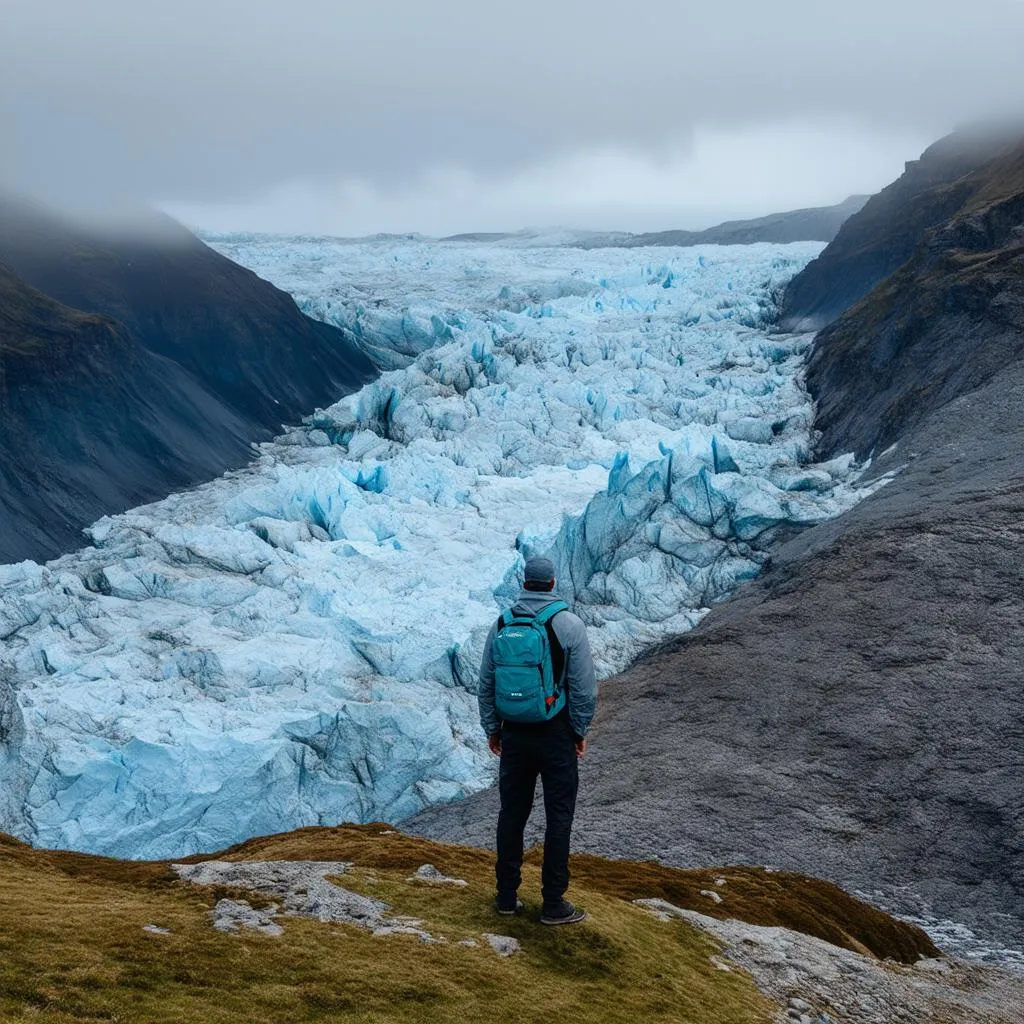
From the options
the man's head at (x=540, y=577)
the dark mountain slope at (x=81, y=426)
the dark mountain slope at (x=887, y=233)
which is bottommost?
the dark mountain slope at (x=81, y=426)

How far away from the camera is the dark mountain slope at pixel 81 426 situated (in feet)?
211

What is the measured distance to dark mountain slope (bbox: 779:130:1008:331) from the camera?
10350cm

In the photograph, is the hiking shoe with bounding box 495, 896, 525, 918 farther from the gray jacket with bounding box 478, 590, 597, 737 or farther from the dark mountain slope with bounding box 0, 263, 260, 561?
the dark mountain slope with bounding box 0, 263, 260, 561

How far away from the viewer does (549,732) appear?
30.8 feet

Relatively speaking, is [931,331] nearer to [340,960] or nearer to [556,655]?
[556,655]

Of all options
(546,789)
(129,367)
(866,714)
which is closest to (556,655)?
(546,789)

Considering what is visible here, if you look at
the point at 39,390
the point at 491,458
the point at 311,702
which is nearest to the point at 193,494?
the point at 39,390

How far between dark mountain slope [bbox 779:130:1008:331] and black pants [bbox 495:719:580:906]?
3876 inches

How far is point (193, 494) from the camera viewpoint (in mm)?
72188

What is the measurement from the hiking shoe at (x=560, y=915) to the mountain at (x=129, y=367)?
5501cm

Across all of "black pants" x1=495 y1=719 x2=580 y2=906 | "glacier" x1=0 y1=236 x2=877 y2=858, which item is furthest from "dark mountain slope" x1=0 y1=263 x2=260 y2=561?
"black pants" x1=495 y1=719 x2=580 y2=906

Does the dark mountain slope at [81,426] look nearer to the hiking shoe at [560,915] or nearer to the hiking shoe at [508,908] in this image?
the hiking shoe at [508,908]

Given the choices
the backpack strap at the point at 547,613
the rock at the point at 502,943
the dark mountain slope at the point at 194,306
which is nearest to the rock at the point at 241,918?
the rock at the point at 502,943

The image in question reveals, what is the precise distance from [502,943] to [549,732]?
1.96 meters
